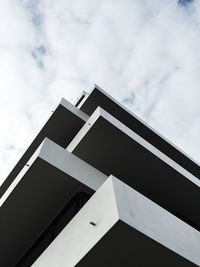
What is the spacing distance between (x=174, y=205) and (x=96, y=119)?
338cm

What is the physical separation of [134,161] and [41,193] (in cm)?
310

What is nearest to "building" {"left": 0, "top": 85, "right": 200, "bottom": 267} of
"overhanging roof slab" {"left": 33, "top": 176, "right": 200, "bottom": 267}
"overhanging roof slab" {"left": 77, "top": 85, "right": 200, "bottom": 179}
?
"overhanging roof slab" {"left": 33, "top": 176, "right": 200, "bottom": 267}

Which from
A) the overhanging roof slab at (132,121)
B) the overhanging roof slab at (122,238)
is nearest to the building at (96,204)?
the overhanging roof slab at (122,238)

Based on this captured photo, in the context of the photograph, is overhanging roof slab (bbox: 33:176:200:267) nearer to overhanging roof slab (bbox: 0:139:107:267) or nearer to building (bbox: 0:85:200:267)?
building (bbox: 0:85:200:267)

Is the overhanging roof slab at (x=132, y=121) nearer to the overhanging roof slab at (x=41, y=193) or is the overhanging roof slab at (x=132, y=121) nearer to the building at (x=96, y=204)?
the building at (x=96, y=204)

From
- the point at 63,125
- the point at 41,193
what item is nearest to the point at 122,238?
the point at 41,193

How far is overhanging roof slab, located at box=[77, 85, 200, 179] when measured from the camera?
1397cm

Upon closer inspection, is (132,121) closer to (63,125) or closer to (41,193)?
(63,125)

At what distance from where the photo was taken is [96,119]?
891cm

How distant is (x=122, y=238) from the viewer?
141 inches

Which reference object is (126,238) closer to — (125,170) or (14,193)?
(14,193)

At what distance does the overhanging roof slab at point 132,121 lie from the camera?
13973mm

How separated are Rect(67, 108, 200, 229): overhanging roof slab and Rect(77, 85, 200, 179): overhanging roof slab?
477 centimetres

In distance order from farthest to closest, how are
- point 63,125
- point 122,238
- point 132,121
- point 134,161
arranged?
point 132,121 → point 63,125 → point 134,161 → point 122,238
